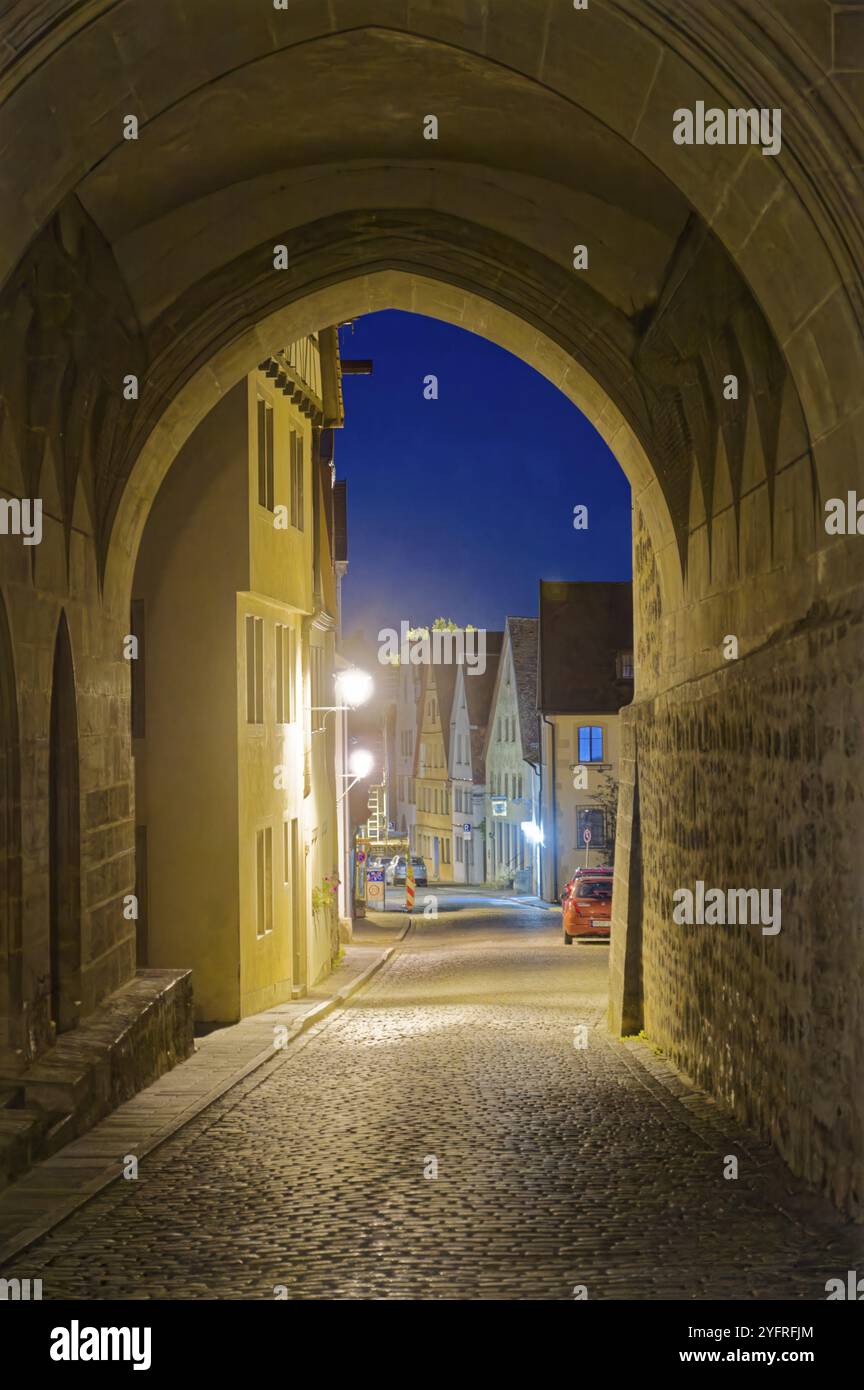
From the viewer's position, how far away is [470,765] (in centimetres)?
5841

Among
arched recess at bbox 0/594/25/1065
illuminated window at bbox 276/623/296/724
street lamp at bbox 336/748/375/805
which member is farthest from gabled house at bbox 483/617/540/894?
arched recess at bbox 0/594/25/1065

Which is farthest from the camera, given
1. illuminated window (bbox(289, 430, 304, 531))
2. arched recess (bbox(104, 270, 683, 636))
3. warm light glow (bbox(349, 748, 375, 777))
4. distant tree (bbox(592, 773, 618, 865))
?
distant tree (bbox(592, 773, 618, 865))

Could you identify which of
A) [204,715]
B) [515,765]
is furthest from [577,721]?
[204,715]

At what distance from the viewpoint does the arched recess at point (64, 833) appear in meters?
11.3

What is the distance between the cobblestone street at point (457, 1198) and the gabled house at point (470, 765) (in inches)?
1710

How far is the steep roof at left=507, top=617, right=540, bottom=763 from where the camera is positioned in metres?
47.8

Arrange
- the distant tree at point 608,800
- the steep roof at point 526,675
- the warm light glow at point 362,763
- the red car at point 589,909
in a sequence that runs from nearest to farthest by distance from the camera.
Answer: the red car at point 589,909
the warm light glow at point 362,763
the distant tree at point 608,800
the steep roof at point 526,675

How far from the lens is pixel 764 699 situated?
30.1 ft

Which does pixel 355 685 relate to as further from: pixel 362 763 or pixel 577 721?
pixel 577 721

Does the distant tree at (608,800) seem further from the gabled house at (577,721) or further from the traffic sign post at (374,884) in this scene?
the traffic sign post at (374,884)

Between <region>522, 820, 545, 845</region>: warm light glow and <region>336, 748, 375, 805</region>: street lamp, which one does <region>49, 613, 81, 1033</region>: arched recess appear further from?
<region>522, 820, 545, 845</region>: warm light glow

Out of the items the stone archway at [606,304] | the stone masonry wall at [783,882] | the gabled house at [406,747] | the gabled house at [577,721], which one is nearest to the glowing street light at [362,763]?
the gabled house at [577,721]

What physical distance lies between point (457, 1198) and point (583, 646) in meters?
36.3

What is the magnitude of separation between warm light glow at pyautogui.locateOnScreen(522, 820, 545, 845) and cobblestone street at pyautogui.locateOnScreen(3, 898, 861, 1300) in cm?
3033
